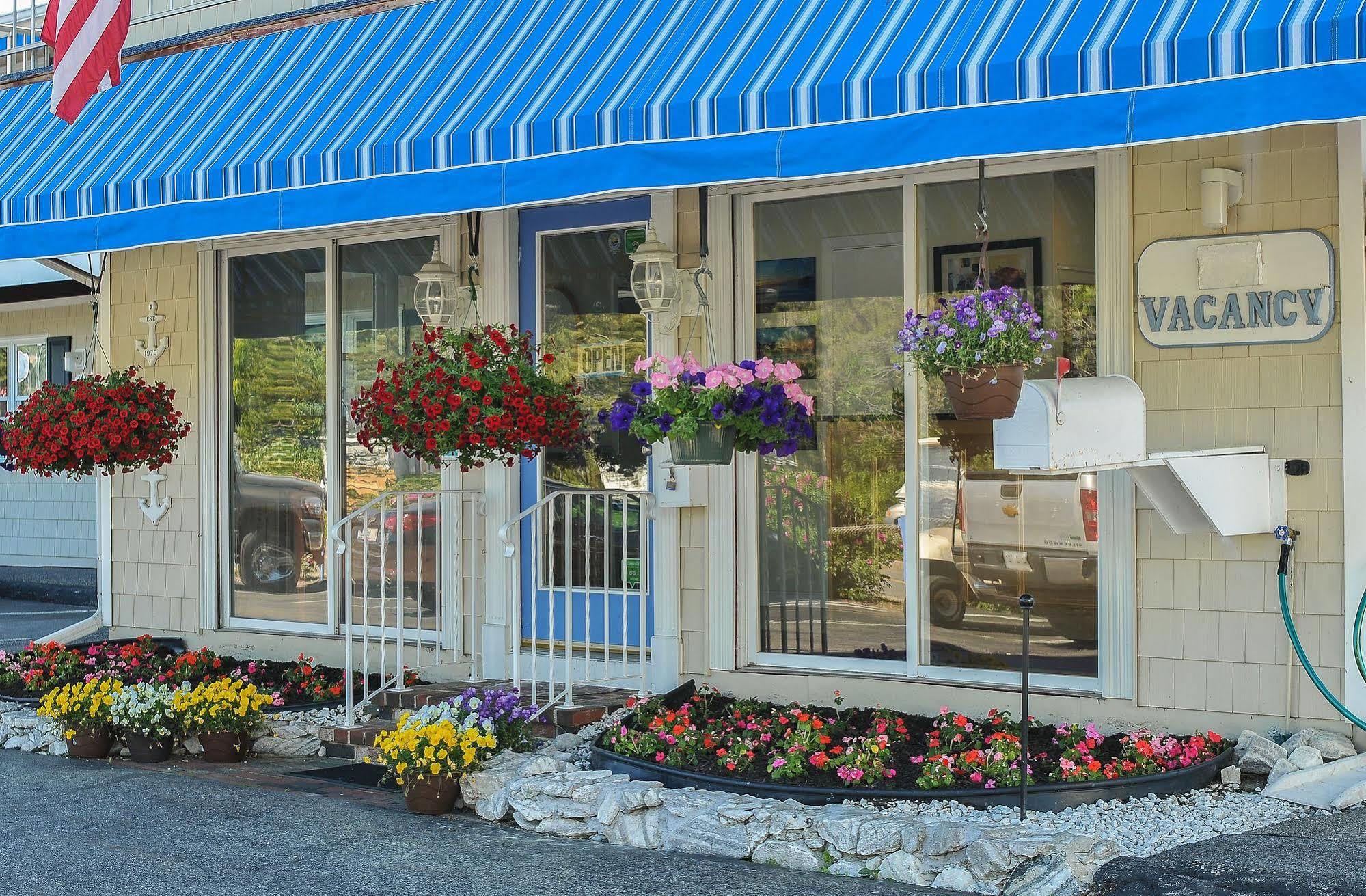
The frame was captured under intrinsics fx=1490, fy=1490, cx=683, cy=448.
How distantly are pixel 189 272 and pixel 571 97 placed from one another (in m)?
3.71

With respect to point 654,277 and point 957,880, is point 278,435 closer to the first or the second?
point 654,277

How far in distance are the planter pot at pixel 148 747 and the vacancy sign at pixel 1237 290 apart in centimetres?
480

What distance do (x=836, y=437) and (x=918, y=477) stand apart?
0.45 m

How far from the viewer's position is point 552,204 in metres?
7.57

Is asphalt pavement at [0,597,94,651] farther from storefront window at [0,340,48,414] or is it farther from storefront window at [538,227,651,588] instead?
storefront window at [538,227,651,588]

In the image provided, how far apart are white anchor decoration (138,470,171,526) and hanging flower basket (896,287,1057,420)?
5.34 meters

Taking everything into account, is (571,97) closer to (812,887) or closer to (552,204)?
(552,204)

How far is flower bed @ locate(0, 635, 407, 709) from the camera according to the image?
25.5 feet

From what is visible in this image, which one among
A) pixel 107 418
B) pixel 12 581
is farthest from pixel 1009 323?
pixel 12 581

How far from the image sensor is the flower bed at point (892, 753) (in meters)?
5.42

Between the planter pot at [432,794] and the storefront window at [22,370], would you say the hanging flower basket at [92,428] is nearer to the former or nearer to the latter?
the planter pot at [432,794]

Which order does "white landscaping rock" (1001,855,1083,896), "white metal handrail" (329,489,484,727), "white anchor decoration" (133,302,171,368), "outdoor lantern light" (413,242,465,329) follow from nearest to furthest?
1. "white landscaping rock" (1001,855,1083,896)
2. "white metal handrail" (329,489,484,727)
3. "outdoor lantern light" (413,242,465,329)
4. "white anchor decoration" (133,302,171,368)

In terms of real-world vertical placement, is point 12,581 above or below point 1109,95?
below

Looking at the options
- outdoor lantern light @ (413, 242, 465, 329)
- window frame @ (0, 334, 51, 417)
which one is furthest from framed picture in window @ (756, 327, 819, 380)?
window frame @ (0, 334, 51, 417)
